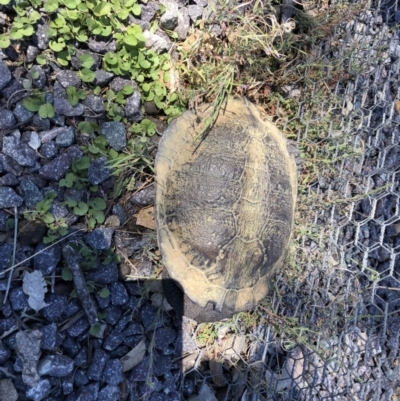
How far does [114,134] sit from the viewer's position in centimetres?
122

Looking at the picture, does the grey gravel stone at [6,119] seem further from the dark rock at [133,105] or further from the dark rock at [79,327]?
the dark rock at [79,327]

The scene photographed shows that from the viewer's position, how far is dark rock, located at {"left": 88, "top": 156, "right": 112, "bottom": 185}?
119cm

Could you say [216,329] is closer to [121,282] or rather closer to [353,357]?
[121,282]

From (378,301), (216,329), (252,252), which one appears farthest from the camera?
(378,301)

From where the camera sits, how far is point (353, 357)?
1577 mm

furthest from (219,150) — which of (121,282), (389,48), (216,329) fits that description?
(389,48)

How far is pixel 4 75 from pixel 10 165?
238mm

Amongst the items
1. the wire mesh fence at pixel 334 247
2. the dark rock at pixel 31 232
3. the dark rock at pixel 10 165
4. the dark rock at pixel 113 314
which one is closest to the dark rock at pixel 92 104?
the dark rock at pixel 10 165

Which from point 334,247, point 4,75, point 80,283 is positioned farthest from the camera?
point 334,247

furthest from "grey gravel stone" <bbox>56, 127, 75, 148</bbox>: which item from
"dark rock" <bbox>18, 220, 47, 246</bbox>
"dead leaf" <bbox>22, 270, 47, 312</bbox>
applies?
"dead leaf" <bbox>22, 270, 47, 312</bbox>

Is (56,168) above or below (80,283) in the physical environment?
above

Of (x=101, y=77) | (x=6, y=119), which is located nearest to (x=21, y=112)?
(x=6, y=119)

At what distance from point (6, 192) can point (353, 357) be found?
4.48 ft

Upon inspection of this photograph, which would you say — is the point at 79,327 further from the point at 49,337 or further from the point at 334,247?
the point at 334,247
